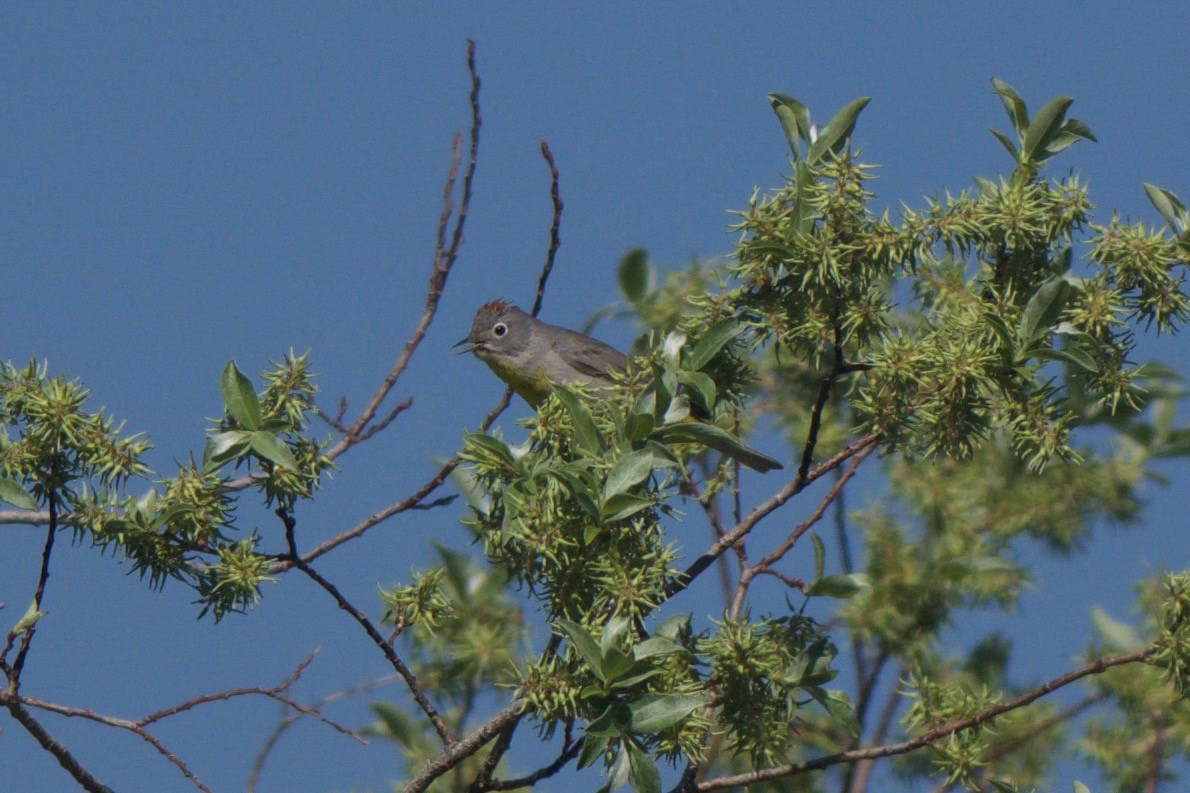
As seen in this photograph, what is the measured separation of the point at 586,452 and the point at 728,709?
2.52ft

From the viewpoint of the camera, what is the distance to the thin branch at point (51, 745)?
3.38 meters

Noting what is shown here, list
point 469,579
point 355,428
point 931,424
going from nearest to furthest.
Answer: point 931,424
point 355,428
point 469,579

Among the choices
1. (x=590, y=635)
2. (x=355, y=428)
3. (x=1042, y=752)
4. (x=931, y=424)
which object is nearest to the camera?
(x=590, y=635)

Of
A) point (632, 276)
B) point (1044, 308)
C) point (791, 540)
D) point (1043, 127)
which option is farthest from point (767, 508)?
point (632, 276)

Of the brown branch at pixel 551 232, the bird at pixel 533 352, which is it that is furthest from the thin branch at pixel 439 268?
the bird at pixel 533 352

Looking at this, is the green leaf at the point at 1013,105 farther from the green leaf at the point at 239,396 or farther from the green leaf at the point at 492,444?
the green leaf at the point at 239,396

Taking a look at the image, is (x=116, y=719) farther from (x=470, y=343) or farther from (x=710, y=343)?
(x=470, y=343)

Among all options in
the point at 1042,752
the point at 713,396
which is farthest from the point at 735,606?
the point at 1042,752

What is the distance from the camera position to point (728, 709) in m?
3.44

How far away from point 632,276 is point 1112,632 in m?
3.16

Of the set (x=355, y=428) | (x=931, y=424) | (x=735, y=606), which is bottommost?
(x=735, y=606)

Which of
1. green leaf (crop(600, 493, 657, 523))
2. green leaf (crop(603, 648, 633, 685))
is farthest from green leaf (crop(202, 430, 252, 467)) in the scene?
green leaf (crop(603, 648, 633, 685))

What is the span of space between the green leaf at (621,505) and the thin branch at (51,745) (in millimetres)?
1580

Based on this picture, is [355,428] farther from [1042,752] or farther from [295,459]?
[1042,752]
